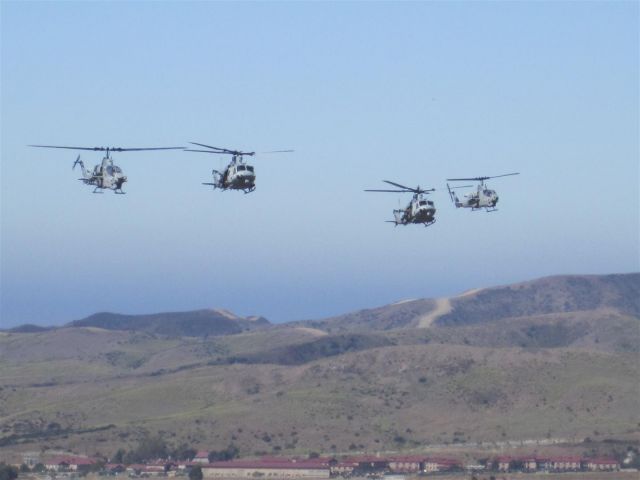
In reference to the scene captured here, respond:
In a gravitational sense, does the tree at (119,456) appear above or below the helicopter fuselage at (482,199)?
below

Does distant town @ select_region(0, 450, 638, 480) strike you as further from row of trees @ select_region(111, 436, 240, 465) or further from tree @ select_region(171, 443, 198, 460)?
tree @ select_region(171, 443, 198, 460)

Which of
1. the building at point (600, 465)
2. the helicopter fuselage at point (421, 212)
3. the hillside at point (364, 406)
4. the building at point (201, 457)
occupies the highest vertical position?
the helicopter fuselage at point (421, 212)

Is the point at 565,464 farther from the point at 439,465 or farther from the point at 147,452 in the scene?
the point at 147,452

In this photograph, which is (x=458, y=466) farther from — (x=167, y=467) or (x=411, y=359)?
(x=411, y=359)

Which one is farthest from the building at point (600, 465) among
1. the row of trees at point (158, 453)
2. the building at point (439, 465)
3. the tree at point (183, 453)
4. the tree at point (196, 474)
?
the tree at point (183, 453)

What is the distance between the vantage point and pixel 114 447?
149m

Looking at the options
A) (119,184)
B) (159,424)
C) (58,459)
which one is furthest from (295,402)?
(119,184)

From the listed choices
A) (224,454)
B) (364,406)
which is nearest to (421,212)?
(224,454)

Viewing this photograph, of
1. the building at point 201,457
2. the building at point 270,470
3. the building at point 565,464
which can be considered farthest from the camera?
the building at point 201,457

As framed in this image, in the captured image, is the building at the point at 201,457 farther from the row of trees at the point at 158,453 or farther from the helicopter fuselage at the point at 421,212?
the helicopter fuselage at the point at 421,212

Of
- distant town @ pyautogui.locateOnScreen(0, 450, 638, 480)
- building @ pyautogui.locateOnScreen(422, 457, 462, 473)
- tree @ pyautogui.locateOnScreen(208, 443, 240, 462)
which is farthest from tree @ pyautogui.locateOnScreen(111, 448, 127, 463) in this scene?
building @ pyautogui.locateOnScreen(422, 457, 462, 473)

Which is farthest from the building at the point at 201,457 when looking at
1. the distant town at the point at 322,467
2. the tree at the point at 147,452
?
the tree at the point at 147,452

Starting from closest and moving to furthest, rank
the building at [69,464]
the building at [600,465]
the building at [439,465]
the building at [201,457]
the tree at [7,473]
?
the tree at [7,473], the building at [600,465], the building at [439,465], the building at [69,464], the building at [201,457]

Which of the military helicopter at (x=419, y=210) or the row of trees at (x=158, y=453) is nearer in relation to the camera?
the military helicopter at (x=419, y=210)
